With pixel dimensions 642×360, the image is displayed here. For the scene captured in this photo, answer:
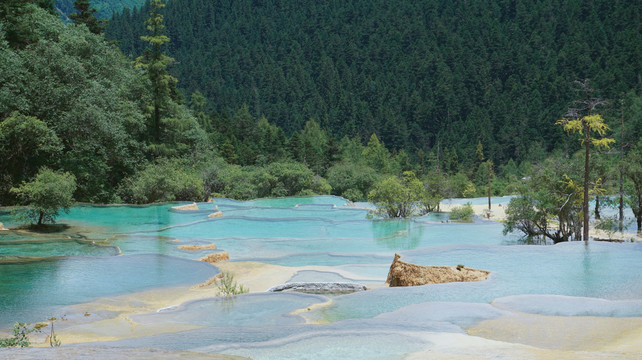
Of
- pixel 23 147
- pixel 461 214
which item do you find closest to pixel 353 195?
pixel 461 214

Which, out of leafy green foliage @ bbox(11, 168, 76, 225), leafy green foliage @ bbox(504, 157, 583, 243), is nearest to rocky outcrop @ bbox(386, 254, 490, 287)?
leafy green foliage @ bbox(504, 157, 583, 243)

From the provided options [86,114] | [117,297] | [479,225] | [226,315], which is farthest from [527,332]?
[86,114]

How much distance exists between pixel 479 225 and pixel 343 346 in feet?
54.2

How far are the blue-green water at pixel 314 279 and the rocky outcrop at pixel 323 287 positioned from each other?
80 cm

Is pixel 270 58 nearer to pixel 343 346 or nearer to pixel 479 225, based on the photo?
pixel 479 225

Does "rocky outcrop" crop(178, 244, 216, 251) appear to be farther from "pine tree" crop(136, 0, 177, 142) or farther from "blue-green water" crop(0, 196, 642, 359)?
"pine tree" crop(136, 0, 177, 142)

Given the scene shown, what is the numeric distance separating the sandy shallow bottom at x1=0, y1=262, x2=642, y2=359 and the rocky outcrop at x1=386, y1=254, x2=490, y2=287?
2.63 metres

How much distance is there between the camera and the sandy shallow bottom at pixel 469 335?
4359 millimetres

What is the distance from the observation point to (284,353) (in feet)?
16.6

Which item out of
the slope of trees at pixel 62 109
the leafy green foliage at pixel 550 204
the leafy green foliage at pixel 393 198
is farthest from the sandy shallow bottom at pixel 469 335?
the leafy green foliage at pixel 393 198

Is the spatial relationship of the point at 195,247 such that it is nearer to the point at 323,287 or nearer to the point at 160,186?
the point at 323,287

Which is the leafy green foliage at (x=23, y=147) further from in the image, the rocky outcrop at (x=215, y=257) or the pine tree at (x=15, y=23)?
the rocky outcrop at (x=215, y=257)

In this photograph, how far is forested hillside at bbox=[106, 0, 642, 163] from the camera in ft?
267

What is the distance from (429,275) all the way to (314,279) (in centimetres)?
246
